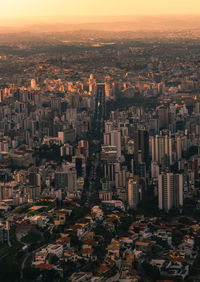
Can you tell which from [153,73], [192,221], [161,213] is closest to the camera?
[192,221]

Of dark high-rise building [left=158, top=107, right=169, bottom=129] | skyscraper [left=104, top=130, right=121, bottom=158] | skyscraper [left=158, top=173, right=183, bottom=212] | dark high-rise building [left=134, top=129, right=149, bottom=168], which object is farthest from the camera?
dark high-rise building [left=158, top=107, right=169, bottom=129]

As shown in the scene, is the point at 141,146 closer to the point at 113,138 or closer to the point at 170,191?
the point at 113,138

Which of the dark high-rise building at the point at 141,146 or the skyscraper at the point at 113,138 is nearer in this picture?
the dark high-rise building at the point at 141,146

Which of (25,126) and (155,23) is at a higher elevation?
(155,23)

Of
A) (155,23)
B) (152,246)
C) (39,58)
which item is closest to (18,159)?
(152,246)

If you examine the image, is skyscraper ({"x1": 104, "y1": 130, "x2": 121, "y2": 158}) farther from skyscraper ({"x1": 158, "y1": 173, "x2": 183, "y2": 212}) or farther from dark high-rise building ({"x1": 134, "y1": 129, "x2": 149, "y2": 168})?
skyscraper ({"x1": 158, "y1": 173, "x2": 183, "y2": 212})

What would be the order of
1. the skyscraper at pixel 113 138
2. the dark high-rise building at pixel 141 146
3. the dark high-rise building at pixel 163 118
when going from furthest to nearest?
1. the dark high-rise building at pixel 163 118
2. the skyscraper at pixel 113 138
3. the dark high-rise building at pixel 141 146

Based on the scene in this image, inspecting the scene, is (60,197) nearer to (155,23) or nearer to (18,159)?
(18,159)

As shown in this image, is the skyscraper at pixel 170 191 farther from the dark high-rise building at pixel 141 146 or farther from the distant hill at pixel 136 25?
the distant hill at pixel 136 25

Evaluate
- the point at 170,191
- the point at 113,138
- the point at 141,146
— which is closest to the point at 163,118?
the point at 113,138

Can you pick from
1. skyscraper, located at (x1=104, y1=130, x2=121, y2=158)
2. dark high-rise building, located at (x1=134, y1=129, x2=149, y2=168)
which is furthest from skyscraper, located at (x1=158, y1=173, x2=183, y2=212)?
skyscraper, located at (x1=104, y1=130, x2=121, y2=158)

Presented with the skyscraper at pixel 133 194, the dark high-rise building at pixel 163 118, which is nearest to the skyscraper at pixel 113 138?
the dark high-rise building at pixel 163 118
